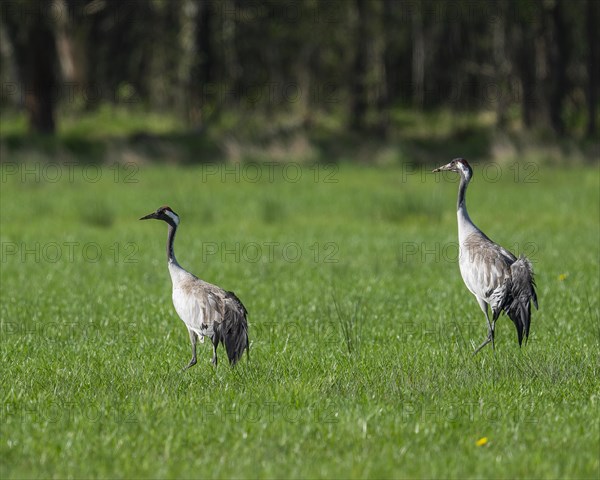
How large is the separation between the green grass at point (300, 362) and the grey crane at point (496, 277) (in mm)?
471

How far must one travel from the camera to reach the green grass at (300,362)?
6.76 metres

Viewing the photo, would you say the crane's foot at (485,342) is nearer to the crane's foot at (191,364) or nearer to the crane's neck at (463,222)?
the crane's neck at (463,222)

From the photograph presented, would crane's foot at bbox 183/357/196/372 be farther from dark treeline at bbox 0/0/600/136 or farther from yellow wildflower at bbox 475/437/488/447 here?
dark treeline at bbox 0/0/600/136

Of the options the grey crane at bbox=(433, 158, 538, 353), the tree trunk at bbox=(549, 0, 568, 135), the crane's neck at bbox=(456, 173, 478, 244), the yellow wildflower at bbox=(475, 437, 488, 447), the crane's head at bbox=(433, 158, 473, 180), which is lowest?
the yellow wildflower at bbox=(475, 437, 488, 447)

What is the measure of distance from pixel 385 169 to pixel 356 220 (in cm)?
809

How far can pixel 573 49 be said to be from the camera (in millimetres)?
47531

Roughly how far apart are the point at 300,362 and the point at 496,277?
199 cm

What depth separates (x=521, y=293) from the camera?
Result: 9.04 m

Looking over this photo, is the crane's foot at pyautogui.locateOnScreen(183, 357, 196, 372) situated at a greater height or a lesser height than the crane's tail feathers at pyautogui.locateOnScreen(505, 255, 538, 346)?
lesser

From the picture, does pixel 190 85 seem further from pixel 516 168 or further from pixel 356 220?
pixel 356 220

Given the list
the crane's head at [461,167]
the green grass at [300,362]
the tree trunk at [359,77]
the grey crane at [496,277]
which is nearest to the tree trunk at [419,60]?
the tree trunk at [359,77]

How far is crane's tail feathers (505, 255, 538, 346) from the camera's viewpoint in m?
9.02

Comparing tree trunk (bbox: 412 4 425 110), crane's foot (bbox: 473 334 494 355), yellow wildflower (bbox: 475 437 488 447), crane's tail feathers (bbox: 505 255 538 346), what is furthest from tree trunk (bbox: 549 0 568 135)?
yellow wildflower (bbox: 475 437 488 447)

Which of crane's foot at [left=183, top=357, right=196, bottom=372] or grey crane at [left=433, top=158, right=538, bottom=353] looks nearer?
crane's foot at [left=183, top=357, right=196, bottom=372]
